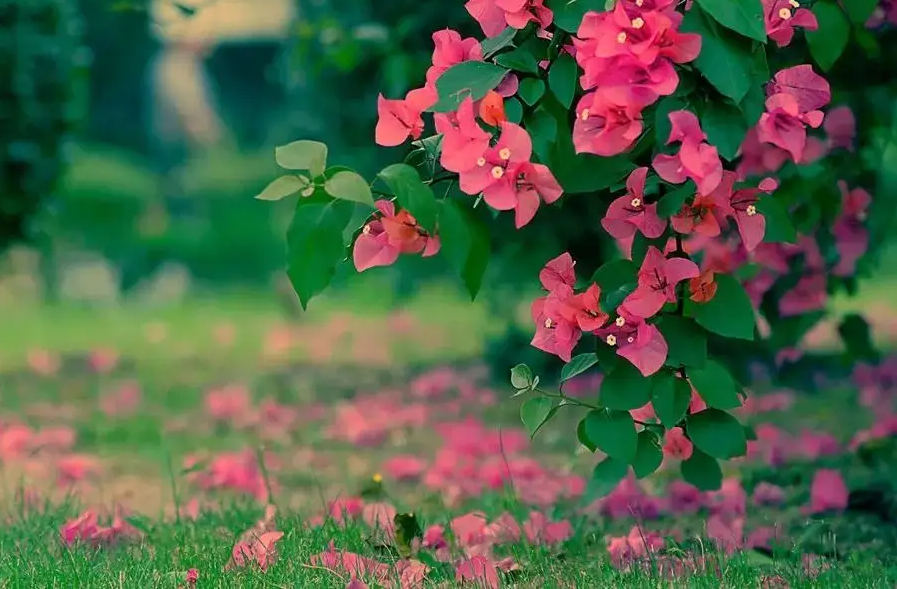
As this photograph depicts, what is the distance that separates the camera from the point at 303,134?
602cm

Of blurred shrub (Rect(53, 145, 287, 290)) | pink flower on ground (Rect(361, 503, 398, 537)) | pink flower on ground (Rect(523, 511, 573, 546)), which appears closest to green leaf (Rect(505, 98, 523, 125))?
pink flower on ground (Rect(523, 511, 573, 546))

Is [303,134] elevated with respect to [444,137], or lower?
lower

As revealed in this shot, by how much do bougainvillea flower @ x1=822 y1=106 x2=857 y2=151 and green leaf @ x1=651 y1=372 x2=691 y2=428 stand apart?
1.35 m

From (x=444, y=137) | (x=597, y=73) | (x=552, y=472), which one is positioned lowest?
(x=552, y=472)

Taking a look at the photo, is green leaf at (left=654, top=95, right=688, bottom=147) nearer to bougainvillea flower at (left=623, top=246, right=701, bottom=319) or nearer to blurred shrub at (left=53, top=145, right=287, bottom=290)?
bougainvillea flower at (left=623, top=246, right=701, bottom=319)

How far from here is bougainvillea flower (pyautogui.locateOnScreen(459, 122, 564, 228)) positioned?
1630 mm

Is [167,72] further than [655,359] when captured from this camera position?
Yes

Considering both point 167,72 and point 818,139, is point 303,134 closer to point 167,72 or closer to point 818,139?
point 818,139

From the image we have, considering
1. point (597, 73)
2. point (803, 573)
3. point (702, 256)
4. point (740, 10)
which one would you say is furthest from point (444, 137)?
point (702, 256)

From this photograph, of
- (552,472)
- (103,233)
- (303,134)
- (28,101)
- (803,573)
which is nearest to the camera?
(803,573)

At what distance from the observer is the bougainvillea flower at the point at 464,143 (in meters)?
1.65

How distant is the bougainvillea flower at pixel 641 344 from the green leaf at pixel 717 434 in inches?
9.9

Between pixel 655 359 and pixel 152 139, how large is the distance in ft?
37.5

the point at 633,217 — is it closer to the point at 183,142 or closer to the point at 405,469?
the point at 405,469
